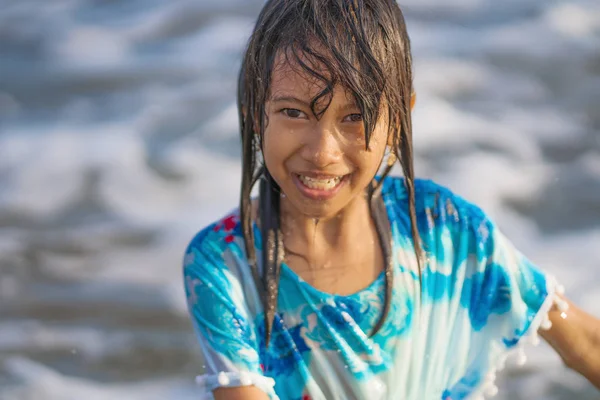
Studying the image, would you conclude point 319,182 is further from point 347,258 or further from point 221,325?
point 221,325

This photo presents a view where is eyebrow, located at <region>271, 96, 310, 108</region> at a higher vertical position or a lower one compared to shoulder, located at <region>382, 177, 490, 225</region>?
higher

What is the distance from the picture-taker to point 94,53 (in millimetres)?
6137

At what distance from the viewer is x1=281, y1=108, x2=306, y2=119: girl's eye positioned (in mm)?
2039

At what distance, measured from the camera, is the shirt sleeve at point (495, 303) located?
7.63 feet

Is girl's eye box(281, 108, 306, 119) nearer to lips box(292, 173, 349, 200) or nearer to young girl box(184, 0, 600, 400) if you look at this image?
young girl box(184, 0, 600, 400)

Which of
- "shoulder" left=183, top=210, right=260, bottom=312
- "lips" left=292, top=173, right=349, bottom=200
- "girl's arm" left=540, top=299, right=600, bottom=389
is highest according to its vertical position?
"lips" left=292, top=173, right=349, bottom=200

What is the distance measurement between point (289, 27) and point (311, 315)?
0.69 metres

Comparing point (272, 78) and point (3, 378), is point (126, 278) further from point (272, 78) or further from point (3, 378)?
point (272, 78)

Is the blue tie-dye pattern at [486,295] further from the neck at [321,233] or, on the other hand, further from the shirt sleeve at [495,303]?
the neck at [321,233]

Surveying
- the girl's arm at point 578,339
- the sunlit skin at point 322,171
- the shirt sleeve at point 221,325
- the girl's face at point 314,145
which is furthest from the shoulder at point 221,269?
the girl's arm at point 578,339

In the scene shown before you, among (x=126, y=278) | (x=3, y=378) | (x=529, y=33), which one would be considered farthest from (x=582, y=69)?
(x=3, y=378)

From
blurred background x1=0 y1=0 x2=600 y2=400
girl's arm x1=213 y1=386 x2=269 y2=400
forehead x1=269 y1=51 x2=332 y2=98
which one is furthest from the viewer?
blurred background x1=0 y1=0 x2=600 y2=400

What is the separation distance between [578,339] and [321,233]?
2.37 ft

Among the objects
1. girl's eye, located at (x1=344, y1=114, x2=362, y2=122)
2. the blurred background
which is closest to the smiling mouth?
girl's eye, located at (x1=344, y1=114, x2=362, y2=122)
